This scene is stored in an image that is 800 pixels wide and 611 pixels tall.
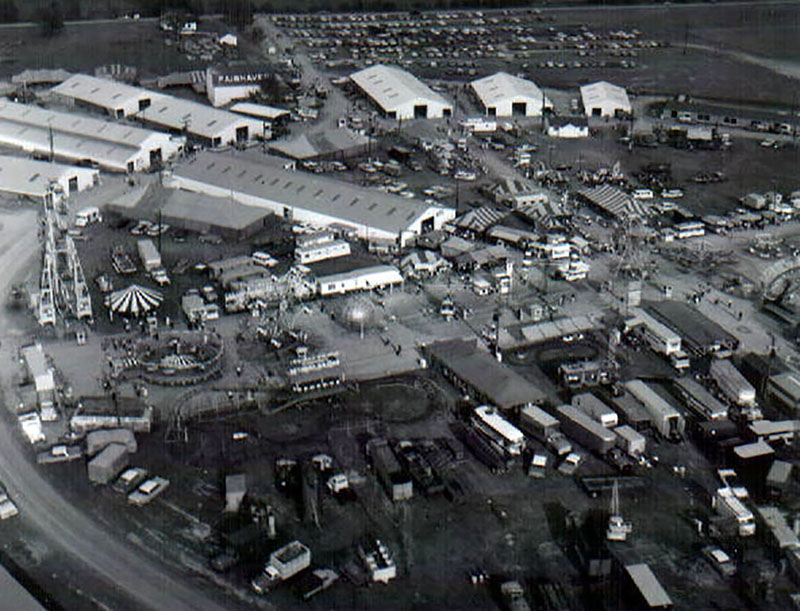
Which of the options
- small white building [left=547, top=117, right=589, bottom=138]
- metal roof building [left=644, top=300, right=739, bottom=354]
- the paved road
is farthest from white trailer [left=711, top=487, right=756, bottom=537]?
small white building [left=547, top=117, right=589, bottom=138]

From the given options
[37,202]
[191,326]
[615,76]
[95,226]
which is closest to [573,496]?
[191,326]

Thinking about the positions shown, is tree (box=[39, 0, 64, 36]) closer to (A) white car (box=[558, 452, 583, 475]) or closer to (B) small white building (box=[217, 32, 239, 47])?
(B) small white building (box=[217, 32, 239, 47])

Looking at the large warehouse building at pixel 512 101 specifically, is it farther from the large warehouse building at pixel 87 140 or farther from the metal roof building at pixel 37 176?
the metal roof building at pixel 37 176

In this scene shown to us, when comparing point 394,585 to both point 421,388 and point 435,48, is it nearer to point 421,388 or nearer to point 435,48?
point 421,388

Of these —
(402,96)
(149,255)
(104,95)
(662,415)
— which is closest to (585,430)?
(662,415)

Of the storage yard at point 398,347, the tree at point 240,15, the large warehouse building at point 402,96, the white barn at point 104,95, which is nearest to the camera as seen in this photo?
the storage yard at point 398,347

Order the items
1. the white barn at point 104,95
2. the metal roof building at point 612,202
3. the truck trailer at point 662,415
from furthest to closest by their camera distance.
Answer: the white barn at point 104,95
the metal roof building at point 612,202
the truck trailer at point 662,415

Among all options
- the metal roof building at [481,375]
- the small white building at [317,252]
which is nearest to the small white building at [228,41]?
the small white building at [317,252]
